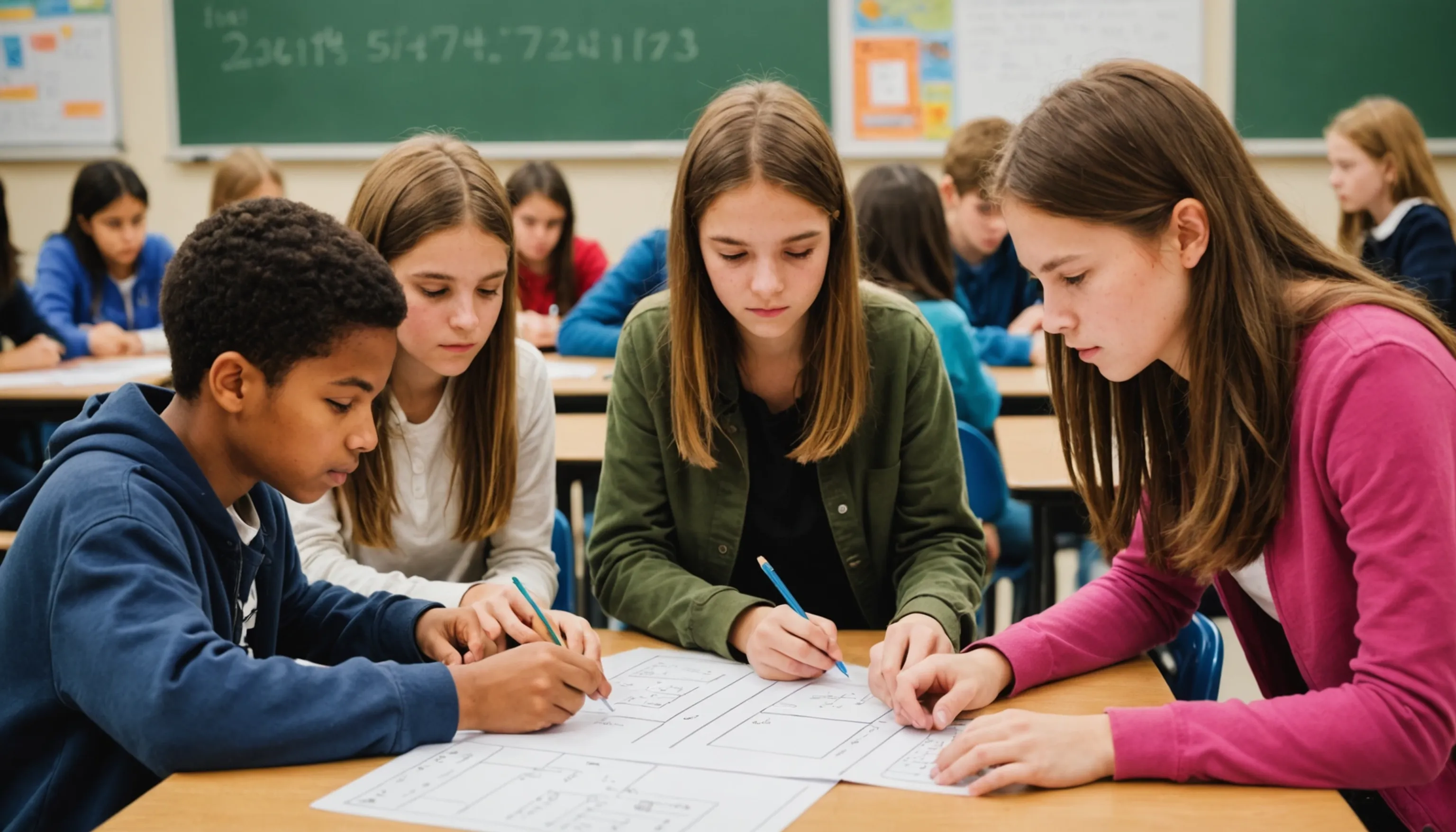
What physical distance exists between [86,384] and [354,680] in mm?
2722

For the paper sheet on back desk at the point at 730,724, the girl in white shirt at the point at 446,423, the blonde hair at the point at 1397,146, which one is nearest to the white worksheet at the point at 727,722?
the paper sheet on back desk at the point at 730,724

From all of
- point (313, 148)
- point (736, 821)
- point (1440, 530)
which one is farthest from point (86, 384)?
point (1440, 530)

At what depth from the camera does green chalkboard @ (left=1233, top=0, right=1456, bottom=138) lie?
4.81 metres

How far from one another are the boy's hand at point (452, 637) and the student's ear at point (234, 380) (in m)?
0.32

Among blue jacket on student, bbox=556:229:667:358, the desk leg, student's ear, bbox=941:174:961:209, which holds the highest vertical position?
student's ear, bbox=941:174:961:209

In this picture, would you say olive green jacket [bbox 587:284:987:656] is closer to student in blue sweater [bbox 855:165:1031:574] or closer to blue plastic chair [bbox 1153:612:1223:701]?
blue plastic chair [bbox 1153:612:1223:701]

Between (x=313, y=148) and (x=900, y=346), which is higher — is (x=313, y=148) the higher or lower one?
the higher one

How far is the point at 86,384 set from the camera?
3396mm

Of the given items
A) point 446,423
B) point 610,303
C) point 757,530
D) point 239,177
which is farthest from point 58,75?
point 757,530

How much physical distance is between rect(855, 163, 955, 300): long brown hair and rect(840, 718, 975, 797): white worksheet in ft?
6.32

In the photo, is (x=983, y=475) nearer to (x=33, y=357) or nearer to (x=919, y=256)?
(x=919, y=256)

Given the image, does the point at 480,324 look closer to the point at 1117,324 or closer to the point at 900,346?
the point at 900,346

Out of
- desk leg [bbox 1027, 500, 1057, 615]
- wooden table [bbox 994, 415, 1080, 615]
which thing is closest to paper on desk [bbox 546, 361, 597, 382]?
wooden table [bbox 994, 415, 1080, 615]

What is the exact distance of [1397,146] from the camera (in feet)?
13.5
